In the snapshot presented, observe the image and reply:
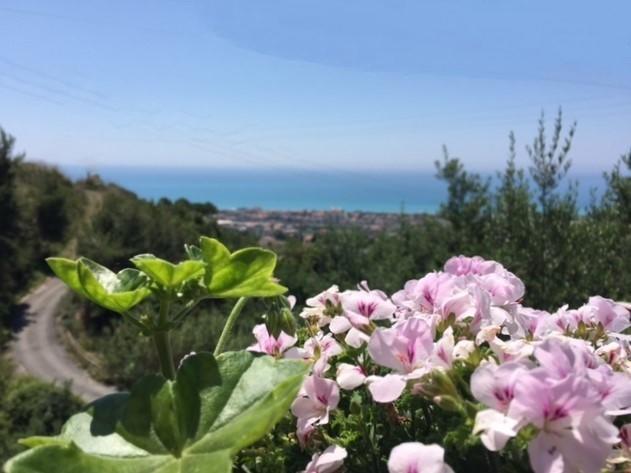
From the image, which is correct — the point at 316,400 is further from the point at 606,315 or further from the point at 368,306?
the point at 606,315

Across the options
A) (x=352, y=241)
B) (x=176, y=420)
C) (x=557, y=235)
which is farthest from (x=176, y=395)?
(x=352, y=241)

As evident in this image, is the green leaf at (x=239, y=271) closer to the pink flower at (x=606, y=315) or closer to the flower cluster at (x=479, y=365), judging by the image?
the flower cluster at (x=479, y=365)

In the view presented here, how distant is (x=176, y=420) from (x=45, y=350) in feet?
62.2

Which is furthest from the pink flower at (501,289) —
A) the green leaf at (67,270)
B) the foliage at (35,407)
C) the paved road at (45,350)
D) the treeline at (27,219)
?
the treeline at (27,219)

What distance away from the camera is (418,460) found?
1.90 feet

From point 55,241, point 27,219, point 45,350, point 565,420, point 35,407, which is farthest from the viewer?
point 55,241

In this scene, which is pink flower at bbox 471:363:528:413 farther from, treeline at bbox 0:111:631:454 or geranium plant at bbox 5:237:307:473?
treeline at bbox 0:111:631:454

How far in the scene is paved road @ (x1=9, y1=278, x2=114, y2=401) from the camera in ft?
52.2

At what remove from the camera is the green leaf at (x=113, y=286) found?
0.70 metres

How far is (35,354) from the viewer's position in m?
17.5

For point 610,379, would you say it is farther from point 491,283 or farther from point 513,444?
point 491,283

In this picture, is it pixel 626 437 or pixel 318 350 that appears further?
pixel 318 350

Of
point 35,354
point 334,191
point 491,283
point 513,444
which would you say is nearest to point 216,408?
point 513,444

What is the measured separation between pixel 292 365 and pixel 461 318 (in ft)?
0.75
